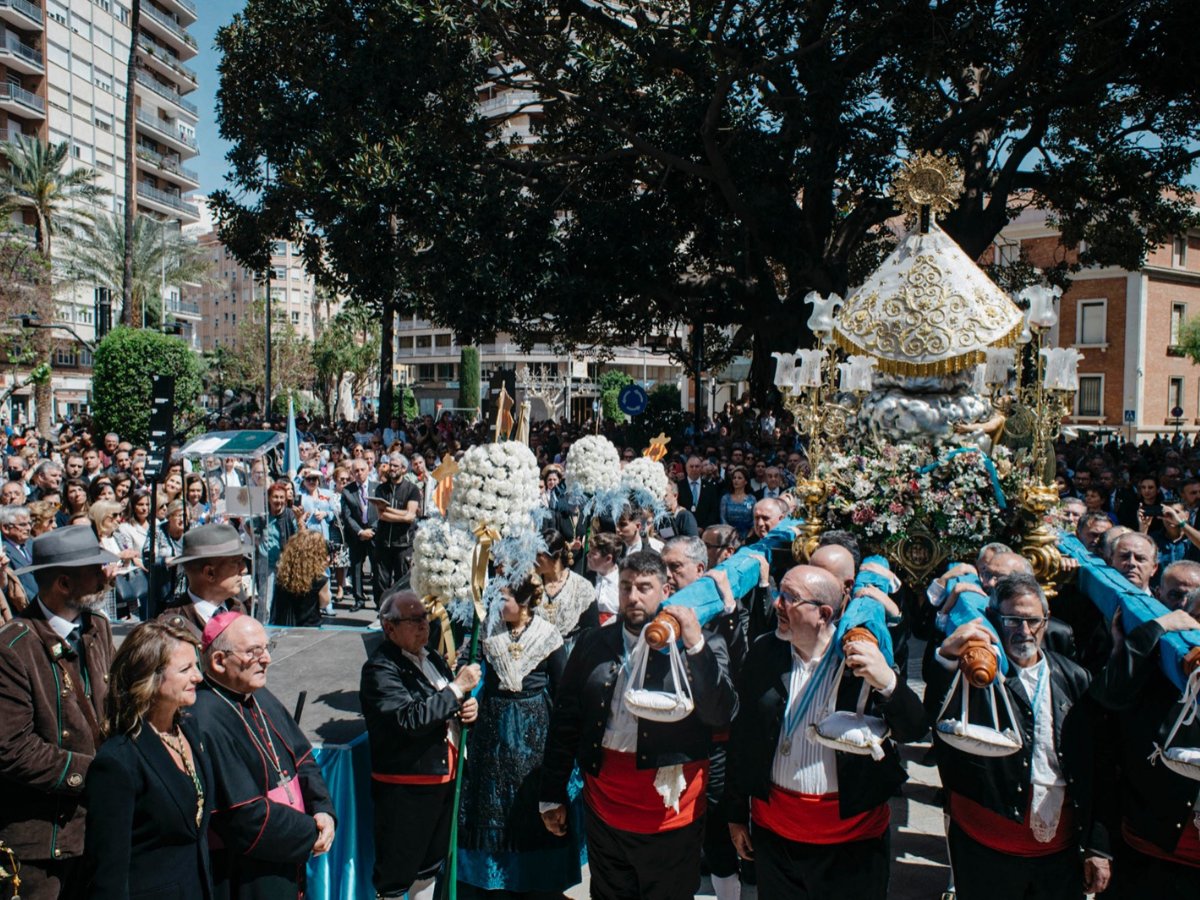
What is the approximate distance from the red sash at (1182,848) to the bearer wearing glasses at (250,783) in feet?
10.1

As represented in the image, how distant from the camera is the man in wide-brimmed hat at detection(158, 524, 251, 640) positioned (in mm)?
4207

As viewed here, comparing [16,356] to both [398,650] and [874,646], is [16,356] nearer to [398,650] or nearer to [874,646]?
[398,650]

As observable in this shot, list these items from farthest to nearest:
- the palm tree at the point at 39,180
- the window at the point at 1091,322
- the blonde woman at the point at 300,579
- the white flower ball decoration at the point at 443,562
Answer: the window at the point at 1091,322
the palm tree at the point at 39,180
the blonde woman at the point at 300,579
the white flower ball decoration at the point at 443,562

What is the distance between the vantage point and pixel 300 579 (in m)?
7.55

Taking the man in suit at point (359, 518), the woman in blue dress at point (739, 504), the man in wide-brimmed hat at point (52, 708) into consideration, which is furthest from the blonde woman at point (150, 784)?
the woman in blue dress at point (739, 504)

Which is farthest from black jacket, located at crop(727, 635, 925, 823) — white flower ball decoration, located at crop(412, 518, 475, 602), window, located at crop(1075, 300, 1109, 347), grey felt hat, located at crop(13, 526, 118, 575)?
window, located at crop(1075, 300, 1109, 347)

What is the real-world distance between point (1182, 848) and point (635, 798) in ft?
6.71

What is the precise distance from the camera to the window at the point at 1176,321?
3984cm

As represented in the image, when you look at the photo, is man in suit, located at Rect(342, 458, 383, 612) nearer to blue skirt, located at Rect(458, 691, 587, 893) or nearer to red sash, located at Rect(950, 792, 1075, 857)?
blue skirt, located at Rect(458, 691, 587, 893)

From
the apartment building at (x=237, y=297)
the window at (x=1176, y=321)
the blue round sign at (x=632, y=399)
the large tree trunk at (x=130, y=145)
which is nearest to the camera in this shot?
the blue round sign at (x=632, y=399)

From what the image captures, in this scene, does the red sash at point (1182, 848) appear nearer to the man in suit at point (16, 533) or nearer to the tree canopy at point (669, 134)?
the man in suit at point (16, 533)

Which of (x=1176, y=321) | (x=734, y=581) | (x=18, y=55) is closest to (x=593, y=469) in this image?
(x=734, y=581)

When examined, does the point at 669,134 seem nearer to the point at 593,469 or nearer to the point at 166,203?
the point at 593,469

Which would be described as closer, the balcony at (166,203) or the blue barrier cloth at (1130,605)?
the blue barrier cloth at (1130,605)
